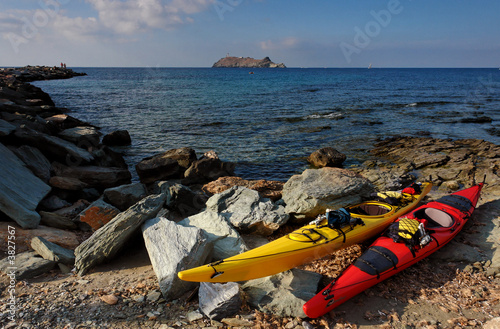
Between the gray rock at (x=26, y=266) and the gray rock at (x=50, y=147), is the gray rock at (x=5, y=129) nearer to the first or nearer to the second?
the gray rock at (x=50, y=147)

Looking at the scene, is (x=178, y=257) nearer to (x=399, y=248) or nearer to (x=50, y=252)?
(x=50, y=252)

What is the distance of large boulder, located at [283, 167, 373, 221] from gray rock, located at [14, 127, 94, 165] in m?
8.09

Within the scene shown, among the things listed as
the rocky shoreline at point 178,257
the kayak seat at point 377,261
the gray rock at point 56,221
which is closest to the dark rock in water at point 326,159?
the rocky shoreline at point 178,257

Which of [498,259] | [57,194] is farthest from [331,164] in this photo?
[57,194]

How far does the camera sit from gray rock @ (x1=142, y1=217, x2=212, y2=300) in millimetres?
5219

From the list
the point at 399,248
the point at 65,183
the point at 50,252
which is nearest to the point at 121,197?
the point at 65,183

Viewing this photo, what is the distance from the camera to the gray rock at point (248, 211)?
7.37 metres

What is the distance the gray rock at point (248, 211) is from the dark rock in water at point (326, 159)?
7.12 meters

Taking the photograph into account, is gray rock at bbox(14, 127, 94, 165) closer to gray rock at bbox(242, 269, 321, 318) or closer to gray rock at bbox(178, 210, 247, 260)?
gray rock at bbox(178, 210, 247, 260)

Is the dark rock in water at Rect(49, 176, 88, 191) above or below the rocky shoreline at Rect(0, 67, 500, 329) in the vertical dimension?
Answer: above

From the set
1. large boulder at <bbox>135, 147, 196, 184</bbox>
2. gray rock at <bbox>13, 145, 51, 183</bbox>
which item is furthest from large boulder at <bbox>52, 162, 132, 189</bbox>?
large boulder at <bbox>135, 147, 196, 184</bbox>

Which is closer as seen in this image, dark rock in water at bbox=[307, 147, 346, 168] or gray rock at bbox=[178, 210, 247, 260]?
gray rock at bbox=[178, 210, 247, 260]

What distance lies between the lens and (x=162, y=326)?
4.62 metres

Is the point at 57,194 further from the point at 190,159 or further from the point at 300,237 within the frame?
the point at 300,237
